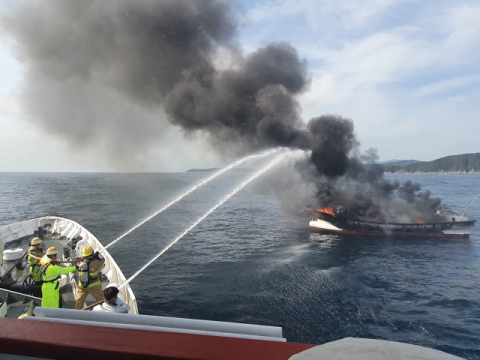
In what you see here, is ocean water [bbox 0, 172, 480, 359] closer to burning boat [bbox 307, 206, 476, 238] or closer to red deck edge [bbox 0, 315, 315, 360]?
burning boat [bbox 307, 206, 476, 238]

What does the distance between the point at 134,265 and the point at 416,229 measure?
39823 millimetres

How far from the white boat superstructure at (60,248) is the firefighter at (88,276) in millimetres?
1743

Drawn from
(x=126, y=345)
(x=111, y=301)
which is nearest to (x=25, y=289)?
(x=111, y=301)

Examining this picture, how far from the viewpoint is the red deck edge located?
2.07m

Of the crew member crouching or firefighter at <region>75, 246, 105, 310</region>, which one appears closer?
the crew member crouching

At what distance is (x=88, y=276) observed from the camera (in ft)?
32.3

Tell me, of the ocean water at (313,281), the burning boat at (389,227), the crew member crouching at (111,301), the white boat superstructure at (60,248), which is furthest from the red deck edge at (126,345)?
the burning boat at (389,227)

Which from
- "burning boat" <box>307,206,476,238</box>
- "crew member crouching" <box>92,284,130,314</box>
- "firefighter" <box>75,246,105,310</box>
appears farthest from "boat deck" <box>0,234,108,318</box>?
"burning boat" <box>307,206,476,238</box>

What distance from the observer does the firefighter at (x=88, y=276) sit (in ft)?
31.9

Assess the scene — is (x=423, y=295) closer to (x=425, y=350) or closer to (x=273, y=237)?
(x=273, y=237)

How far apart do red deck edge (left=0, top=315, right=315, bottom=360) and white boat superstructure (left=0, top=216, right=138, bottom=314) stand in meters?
6.04

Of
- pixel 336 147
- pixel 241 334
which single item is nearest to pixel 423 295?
pixel 241 334

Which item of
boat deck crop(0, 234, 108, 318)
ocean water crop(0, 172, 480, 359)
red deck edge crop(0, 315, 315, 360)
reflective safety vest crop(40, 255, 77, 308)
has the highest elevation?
red deck edge crop(0, 315, 315, 360)

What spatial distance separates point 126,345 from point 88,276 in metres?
9.22
